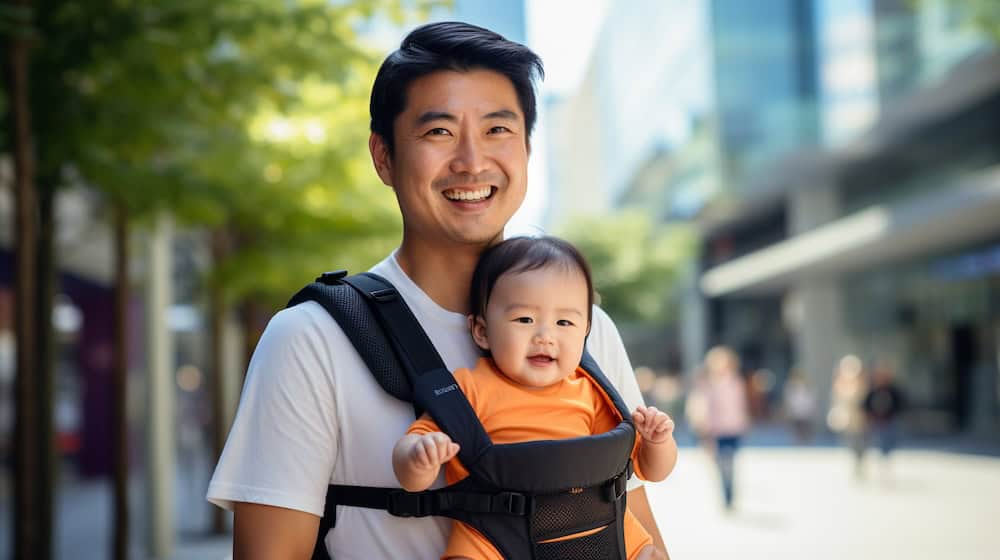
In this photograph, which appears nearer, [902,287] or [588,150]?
[902,287]

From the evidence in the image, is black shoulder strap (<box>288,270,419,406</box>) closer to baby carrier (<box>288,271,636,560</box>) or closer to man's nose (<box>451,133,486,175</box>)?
baby carrier (<box>288,271,636,560</box>)

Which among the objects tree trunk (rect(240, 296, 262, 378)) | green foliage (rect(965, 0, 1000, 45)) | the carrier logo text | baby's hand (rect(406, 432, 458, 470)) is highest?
green foliage (rect(965, 0, 1000, 45))

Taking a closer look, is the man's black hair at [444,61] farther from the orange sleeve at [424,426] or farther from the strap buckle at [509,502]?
the strap buckle at [509,502]

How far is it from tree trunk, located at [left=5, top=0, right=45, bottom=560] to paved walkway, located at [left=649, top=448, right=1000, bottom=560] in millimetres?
5565

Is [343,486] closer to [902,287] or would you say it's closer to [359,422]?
[359,422]

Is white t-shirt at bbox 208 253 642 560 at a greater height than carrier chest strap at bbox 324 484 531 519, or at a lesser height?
→ greater

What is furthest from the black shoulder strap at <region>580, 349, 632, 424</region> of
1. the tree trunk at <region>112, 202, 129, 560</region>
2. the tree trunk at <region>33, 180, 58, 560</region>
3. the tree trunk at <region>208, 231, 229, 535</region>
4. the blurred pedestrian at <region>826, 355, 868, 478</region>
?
the blurred pedestrian at <region>826, 355, 868, 478</region>

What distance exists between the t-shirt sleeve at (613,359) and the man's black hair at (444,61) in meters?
0.53

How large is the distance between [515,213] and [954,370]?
2809cm

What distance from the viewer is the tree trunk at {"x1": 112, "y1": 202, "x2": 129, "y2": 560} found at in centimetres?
956

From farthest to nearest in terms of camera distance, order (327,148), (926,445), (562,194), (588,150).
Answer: (562,194)
(588,150)
(926,445)
(327,148)

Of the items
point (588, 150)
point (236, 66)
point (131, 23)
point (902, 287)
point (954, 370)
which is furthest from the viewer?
point (588, 150)

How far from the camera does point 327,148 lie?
35.2ft

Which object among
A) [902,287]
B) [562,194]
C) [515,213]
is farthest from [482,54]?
[562,194]
